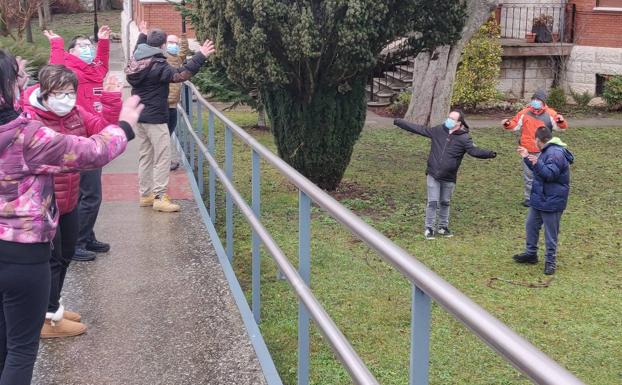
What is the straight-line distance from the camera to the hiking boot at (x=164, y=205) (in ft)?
23.4

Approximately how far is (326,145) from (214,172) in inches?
Result: 108

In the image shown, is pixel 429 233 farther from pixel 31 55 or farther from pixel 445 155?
pixel 31 55

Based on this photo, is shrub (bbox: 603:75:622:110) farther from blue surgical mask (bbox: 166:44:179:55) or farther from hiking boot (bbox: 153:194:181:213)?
hiking boot (bbox: 153:194:181:213)

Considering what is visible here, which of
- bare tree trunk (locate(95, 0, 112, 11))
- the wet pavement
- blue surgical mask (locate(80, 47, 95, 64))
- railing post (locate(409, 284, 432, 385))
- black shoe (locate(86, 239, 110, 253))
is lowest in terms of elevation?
the wet pavement

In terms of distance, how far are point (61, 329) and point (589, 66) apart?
1577 centimetres

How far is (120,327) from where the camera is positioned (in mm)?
4586

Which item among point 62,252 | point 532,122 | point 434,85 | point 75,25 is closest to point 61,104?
point 62,252

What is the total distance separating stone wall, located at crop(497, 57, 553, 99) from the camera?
18.4 m

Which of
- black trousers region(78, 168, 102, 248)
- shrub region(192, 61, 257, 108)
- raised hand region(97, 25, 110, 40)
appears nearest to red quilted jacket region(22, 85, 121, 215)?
black trousers region(78, 168, 102, 248)

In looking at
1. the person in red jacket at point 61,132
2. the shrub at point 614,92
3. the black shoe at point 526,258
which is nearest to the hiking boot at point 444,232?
the black shoe at point 526,258

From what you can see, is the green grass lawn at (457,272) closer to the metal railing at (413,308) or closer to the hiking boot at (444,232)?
the hiking boot at (444,232)

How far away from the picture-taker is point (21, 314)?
3.34 m

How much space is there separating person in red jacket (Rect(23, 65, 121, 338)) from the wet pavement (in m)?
0.10

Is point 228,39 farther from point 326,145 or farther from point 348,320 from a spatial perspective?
point 348,320
